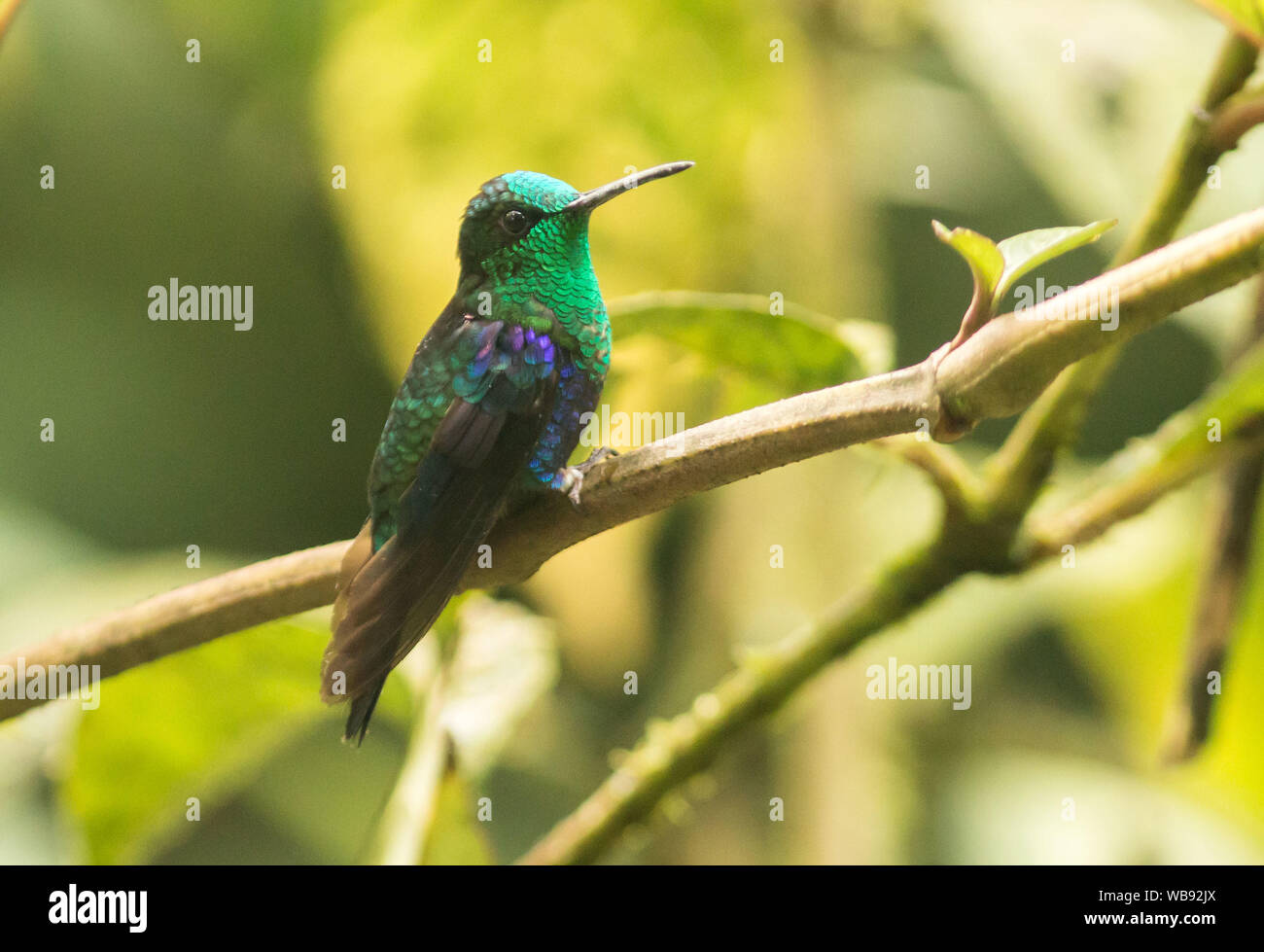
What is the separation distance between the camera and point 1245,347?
1483mm

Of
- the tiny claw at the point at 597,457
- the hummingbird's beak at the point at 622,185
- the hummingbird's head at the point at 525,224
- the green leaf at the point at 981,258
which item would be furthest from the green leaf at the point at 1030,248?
the hummingbird's head at the point at 525,224

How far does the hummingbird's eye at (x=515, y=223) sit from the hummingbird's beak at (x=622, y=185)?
4cm

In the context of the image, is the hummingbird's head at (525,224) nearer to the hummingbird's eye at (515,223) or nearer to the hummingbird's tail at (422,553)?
the hummingbird's eye at (515,223)

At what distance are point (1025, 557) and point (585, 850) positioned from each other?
588 millimetres

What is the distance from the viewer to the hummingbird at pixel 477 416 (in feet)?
2.82

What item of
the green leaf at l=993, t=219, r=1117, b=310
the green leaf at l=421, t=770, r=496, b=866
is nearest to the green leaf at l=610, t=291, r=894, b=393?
the green leaf at l=993, t=219, r=1117, b=310

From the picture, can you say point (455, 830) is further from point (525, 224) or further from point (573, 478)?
point (525, 224)

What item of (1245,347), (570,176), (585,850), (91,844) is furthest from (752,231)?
(91,844)

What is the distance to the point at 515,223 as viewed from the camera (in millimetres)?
1158

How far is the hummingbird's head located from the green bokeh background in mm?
139

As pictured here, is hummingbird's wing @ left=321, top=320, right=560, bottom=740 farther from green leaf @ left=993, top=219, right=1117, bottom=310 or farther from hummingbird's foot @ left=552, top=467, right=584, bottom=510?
green leaf @ left=993, top=219, right=1117, bottom=310

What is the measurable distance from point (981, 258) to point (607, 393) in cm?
59

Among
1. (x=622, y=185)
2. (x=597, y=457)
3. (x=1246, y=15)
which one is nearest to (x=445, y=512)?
(x=597, y=457)

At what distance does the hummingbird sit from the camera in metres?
0.86
